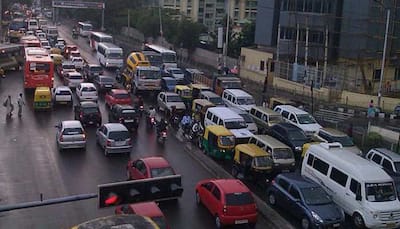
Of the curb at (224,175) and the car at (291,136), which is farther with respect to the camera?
the car at (291,136)

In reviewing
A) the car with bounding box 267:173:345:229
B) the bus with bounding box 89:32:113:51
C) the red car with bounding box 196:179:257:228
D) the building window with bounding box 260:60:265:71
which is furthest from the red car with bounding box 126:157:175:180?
the bus with bounding box 89:32:113:51

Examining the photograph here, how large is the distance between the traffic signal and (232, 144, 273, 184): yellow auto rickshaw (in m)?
13.2

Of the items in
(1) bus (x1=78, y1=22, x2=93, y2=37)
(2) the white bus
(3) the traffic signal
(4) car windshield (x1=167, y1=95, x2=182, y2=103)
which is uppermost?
(3) the traffic signal

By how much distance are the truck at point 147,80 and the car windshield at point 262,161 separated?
18988 mm

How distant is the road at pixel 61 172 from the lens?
18609mm

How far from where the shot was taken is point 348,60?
4847 cm

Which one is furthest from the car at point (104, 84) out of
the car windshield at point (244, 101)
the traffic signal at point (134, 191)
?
the traffic signal at point (134, 191)

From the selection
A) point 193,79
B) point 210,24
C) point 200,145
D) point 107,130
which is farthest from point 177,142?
point 210,24

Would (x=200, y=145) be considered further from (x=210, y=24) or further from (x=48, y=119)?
(x=210, y=24)

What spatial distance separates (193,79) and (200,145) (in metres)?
18.5

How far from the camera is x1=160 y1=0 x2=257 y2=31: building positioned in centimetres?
9981

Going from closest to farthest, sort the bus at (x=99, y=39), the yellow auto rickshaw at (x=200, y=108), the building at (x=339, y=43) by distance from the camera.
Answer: the yellow auto rickshaw at (x=200, y=108) < the building at (x=339, y=43) < the bus at (x=99, y=39)

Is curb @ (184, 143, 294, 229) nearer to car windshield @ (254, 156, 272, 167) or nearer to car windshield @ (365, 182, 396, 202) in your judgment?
car windshield @ (254, 156, 272, 167)

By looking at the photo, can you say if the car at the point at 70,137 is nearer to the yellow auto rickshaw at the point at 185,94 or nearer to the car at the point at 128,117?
the car at the point at 128,117
